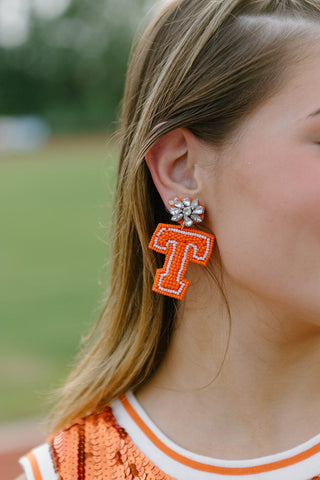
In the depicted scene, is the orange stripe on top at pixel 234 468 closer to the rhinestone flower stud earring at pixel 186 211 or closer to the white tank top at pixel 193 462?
the white tank top at pixel 193 462

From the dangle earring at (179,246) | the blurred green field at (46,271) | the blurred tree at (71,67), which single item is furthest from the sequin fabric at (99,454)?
the blurred tree at (71,67)

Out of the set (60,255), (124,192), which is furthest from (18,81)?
(124,192)

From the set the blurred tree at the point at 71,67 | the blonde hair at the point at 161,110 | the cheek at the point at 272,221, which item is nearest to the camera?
the cheek at the point at 272,221

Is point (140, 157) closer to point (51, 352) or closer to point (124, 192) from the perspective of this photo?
point (124, 192)

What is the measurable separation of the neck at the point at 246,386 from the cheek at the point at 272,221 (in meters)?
0.14

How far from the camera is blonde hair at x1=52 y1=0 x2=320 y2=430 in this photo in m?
1.60

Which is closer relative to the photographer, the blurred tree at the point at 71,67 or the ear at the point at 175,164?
the ear at the point at 175,164

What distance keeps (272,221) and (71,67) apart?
48.4 meters

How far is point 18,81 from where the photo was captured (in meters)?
47.0

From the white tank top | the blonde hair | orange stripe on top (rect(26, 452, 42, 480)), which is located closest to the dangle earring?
the blonde hair

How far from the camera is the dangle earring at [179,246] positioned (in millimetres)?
1652

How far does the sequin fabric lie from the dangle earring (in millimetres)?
372

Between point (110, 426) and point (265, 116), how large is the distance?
830 millimetres

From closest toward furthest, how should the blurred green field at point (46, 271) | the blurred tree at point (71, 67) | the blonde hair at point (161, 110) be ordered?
the blonde hair at point (161, 110)
the blurred green field at point (46, 271)
the blurred tree at point (71, 67)
